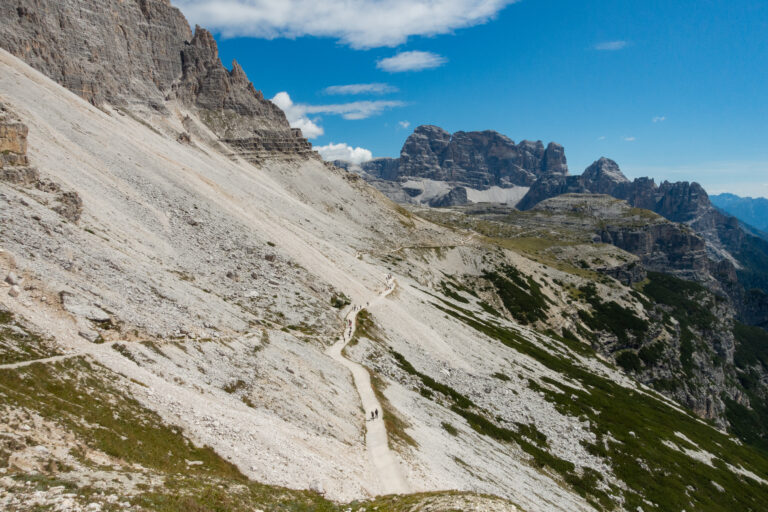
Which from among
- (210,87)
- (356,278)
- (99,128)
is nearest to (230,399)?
(356,278)

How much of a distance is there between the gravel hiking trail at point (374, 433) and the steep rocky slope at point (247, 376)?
1.53 ft

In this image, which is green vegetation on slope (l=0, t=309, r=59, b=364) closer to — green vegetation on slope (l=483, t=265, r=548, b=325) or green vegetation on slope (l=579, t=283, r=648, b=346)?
green vegetation on slope (l=483, t=265, r=548, b=325)

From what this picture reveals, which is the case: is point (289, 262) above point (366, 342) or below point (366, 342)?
above

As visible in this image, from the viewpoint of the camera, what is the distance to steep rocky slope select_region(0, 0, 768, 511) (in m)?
22.2

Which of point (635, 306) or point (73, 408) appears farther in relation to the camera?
point (635, 306)

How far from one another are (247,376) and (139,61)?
172037 mm

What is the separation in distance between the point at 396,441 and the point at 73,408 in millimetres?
25535

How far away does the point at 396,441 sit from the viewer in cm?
3800

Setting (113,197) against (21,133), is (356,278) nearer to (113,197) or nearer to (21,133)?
(113,197)

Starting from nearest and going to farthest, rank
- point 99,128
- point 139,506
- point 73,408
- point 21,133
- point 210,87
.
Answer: point 139,506, point 73,408, point 21,133, point 99,128, point 210,87

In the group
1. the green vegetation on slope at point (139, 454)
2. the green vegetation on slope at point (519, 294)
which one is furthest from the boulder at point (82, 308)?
the green vegetation on slope at point (519, 294)

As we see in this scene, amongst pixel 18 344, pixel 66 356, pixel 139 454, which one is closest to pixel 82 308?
pixel 66 356

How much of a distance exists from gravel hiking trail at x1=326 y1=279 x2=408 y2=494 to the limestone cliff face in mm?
117911

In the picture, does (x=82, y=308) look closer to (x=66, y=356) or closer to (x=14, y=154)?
(x=66, y=356)
